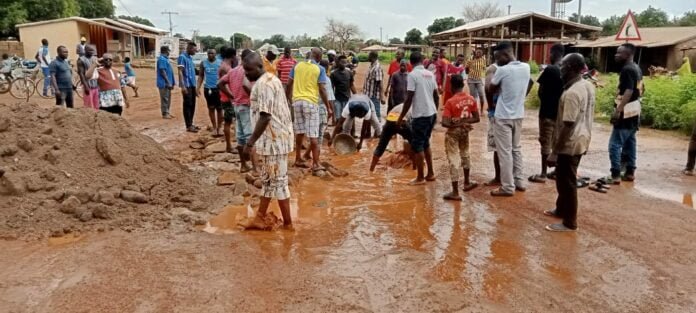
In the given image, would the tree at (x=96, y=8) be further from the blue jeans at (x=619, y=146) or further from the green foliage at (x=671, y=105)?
the blue jeans at (x=619, y=146)

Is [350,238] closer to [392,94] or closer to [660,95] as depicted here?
[392,94]

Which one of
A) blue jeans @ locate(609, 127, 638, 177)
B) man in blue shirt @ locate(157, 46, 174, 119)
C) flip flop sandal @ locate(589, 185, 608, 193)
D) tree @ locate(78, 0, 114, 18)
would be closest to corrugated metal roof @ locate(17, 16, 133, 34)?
tree @ locate(78, 0, 114, 18)

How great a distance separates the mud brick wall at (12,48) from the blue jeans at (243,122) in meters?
23.9

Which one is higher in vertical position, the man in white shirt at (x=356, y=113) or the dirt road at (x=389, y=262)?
the man in white shirt at (x=356, y=113)

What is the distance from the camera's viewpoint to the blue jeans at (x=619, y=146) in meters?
6.46

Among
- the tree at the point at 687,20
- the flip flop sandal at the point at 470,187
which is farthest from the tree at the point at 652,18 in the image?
the flip flop sandal at the point at 470,187

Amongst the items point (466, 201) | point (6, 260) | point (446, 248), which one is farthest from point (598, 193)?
point (6, 260)

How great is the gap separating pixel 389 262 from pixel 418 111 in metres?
2.56

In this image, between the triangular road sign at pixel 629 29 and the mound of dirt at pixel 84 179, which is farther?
the triangular road sign at pixel 629 29

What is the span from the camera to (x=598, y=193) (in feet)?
20.1

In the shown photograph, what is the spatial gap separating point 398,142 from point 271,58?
2.91 meters

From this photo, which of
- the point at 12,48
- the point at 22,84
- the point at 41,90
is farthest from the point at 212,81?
the point at 12,48

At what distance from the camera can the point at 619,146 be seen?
649cm

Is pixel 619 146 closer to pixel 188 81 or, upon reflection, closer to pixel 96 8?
pixel 188 81
